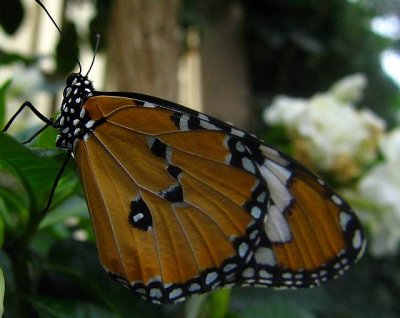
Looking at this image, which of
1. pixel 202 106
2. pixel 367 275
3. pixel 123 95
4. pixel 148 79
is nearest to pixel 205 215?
pixel 123 95

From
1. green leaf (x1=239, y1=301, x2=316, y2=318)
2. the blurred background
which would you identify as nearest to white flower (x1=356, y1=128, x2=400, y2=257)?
the blurred background

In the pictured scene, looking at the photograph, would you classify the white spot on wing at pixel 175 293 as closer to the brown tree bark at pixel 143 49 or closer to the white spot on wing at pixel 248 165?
the white spot on wing at pixel 248 165

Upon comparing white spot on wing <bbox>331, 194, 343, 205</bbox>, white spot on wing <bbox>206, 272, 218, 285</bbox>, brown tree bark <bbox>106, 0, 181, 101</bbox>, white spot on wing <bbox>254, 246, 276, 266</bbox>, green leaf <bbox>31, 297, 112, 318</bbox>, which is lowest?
green leaf <bbox>31, 297, 112, 318</bbox>

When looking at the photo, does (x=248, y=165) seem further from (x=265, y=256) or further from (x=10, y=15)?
(x=10, y=15)

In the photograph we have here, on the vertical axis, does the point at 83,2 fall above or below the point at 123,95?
above

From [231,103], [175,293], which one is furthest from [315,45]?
[175,293]

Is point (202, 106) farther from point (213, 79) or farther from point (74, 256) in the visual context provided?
point (74, 256)

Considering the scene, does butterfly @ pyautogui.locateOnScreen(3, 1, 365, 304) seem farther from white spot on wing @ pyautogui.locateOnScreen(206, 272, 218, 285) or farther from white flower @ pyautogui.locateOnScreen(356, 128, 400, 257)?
white flower @ pyautogui.locateOnScreen(356, 128, 400, 257)
